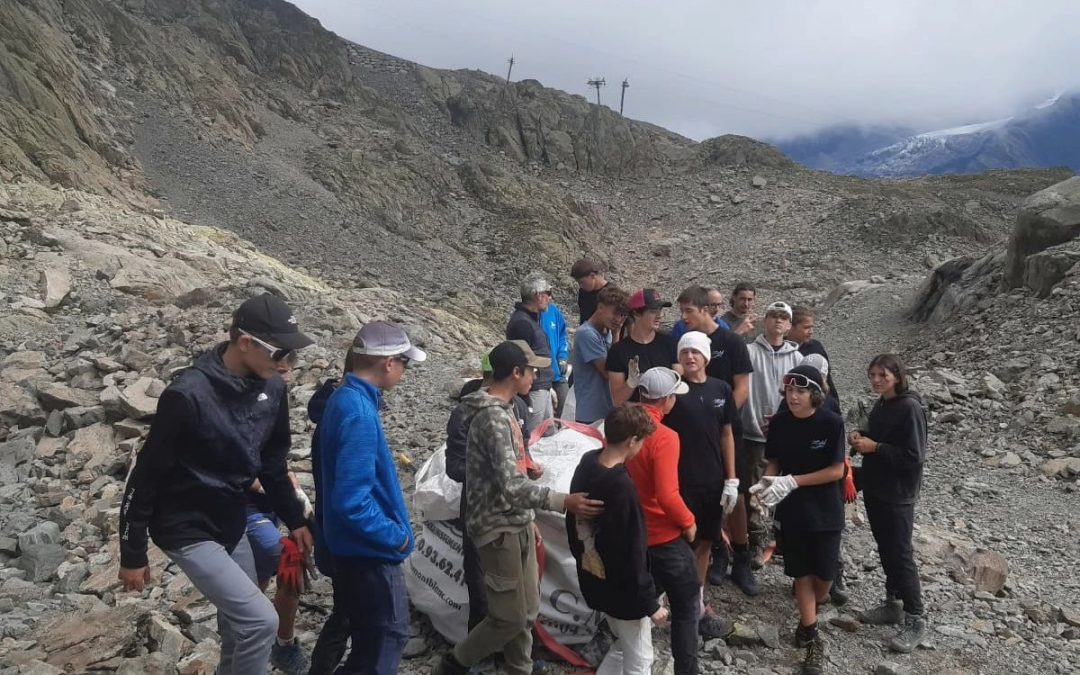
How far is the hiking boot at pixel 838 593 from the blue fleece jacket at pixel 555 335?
106 inches

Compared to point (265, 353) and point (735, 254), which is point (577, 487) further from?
point (735, 254)

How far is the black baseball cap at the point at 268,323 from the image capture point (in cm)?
273

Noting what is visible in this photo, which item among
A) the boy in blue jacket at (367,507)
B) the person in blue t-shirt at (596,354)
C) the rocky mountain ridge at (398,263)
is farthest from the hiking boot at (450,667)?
the person in blue t-shirt at (596,354)

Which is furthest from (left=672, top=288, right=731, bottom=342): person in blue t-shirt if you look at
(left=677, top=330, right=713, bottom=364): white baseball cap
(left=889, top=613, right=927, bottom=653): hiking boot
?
(left=889, top=613, right=927, bottom=653): hiking boot

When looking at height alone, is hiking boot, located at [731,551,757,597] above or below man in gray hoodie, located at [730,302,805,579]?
below

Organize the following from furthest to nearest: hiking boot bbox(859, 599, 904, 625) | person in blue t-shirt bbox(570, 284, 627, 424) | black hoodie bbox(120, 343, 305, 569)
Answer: person in blue t-shirt bbox(570, 284, 627, 424), hiking boot bbox(859, 599, 904, 625), black hoodie bbox(120, 343, 305, 569)

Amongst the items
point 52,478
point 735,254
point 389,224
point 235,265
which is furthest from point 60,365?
point 735,254

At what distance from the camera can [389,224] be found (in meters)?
26.3

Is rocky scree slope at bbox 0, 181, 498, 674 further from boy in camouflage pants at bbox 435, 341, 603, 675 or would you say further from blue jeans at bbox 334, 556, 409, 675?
boy in camouflage pants at bbox 435, 341, 603, 675

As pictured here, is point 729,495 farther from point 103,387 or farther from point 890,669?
point 103,387

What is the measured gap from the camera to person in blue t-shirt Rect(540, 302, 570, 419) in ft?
19.8

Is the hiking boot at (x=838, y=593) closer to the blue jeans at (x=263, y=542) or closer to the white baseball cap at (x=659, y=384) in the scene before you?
the white baseball cap at (x=659, y=384)

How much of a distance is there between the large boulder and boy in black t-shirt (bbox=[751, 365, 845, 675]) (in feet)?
37.1

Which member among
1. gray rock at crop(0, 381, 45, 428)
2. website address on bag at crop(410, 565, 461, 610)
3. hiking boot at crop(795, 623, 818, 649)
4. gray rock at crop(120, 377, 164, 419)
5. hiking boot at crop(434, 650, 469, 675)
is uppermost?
hiking boot at crop(795, 623, 818, 649)
